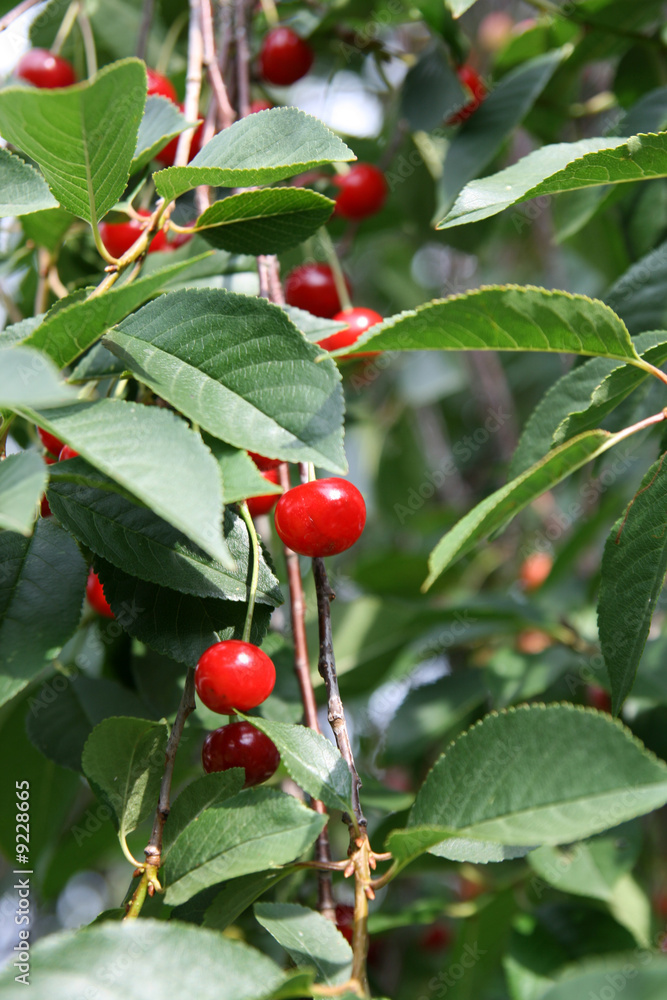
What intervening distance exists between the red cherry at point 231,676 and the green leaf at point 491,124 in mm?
759

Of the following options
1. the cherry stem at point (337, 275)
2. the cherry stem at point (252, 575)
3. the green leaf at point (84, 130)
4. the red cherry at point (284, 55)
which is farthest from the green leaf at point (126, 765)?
the red cherry at point (284, 55)

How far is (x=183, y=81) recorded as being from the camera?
154 cm

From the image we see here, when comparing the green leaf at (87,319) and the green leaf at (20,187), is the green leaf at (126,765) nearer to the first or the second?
the green leaf at (87,319)

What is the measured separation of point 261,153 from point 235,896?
690mm

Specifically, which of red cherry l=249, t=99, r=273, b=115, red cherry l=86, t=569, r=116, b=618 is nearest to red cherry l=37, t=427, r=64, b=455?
red cherry l=86, t=569, r=116, b=618

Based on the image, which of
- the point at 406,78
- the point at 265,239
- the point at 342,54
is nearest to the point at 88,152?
the point at 265,239

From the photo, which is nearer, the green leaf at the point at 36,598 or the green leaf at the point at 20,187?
the green leaf at the point at 36,598

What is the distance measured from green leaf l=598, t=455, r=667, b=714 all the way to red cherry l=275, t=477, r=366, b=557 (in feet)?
0.93

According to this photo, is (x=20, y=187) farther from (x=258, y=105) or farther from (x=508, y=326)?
(x=258, y=105)

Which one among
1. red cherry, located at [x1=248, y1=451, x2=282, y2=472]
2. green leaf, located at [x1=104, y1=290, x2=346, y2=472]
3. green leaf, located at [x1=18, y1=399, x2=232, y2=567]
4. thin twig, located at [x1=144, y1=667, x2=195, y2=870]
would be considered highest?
green leaf, located at [x1=18, y1=399, x2=232, y2=567]

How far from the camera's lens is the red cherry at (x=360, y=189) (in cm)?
149

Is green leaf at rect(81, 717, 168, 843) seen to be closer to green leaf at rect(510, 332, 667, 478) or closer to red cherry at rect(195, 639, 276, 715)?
red cherry at rect(195, 639, 276, 715)

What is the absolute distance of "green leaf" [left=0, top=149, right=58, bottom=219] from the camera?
32.0 inches

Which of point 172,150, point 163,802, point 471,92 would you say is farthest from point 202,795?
point 471,92
